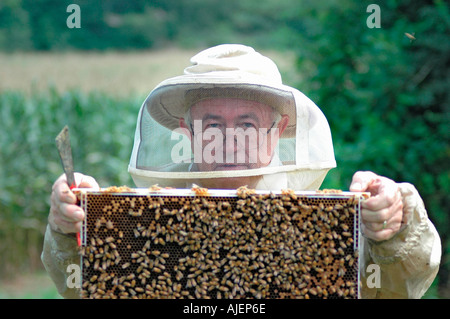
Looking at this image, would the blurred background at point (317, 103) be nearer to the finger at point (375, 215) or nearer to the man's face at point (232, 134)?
the man's face at point (232, 134)

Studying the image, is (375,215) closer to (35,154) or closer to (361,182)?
(361,182)

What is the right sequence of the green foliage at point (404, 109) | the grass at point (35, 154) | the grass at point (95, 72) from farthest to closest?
the grass at point (95, 72)
the grass at point (35, 154)
the green foliage at point (404, 109)

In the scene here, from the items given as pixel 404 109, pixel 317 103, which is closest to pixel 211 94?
pixel 404 109

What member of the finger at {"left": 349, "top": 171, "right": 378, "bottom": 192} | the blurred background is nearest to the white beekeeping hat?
the finger at {"left": 349, "top": 171, "right": 378, "bottom": 192}

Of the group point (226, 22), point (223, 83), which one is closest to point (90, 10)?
point (226, 22)

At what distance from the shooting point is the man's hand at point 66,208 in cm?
215

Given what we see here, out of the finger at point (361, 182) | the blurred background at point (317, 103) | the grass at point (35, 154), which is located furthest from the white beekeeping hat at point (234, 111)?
the grass at point (35, 154)

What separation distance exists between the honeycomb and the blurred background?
1.74m

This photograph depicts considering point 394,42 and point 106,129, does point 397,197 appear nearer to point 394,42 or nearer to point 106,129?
point 394,42

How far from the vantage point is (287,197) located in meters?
2.18

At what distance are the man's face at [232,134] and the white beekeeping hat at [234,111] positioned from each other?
2cm

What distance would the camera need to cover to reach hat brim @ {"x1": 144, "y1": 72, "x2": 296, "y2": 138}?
2.73 meters

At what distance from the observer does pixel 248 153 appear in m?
2.68
